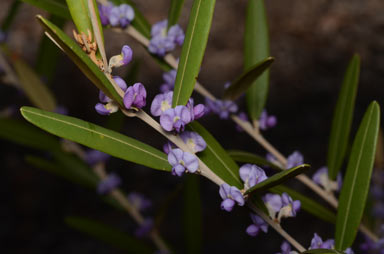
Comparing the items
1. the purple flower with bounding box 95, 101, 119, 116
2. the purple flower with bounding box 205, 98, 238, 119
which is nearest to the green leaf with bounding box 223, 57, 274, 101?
the purple flower with bounding box 205, 98, 238, 119

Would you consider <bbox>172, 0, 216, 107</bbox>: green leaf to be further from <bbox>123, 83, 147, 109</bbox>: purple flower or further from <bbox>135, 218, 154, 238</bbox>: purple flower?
<bbox>135, 218, 154, 238</bbox>: purple flower

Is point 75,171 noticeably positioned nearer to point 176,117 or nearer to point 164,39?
point 164,39

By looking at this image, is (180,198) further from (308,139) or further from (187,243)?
(187,243)

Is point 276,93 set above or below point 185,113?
below

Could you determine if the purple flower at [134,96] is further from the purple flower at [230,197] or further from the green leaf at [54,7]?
the green leaf at [54,7]

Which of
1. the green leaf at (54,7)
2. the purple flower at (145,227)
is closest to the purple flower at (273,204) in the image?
the green leaf at (54,7)

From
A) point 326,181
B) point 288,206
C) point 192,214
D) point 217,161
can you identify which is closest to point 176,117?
point 217,161

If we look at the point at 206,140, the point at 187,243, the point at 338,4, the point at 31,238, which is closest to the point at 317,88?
the point at 338,4
